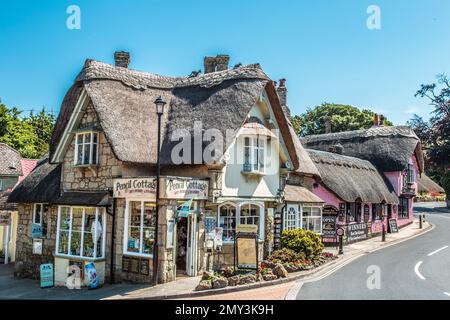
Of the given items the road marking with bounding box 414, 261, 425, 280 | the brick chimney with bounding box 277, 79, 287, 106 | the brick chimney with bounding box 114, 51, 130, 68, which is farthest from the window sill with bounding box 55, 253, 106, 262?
the brick chimney with bounding box 277, 79, 287, 106

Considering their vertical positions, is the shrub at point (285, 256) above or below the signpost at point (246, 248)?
below

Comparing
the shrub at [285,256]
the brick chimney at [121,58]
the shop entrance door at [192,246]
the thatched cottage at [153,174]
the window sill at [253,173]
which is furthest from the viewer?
the brick chimney at [121,58]

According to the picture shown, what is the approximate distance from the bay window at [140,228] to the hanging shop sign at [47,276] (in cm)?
385

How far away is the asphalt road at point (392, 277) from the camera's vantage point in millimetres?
12938

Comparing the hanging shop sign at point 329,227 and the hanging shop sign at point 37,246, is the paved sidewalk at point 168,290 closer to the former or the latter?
the hanging shop sign at point 37,246

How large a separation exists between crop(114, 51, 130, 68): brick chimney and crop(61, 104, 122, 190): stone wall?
5.26m

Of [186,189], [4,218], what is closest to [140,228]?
[186,189]

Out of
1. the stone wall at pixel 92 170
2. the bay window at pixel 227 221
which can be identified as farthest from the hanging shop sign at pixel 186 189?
the stone wall at pixel 92 170

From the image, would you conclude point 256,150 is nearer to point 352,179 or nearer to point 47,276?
point 47,276

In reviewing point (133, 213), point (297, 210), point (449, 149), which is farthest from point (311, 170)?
point (449, 149)

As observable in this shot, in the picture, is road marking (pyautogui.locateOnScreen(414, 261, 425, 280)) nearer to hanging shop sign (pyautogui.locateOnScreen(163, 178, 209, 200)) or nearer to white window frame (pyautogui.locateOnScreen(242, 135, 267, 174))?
white window frame (pyautogui.locateOnScreen(242, 135, 267, 174))

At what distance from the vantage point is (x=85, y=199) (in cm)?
1736

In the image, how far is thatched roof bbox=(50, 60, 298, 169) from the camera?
57.8 feet

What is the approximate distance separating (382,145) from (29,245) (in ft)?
101
